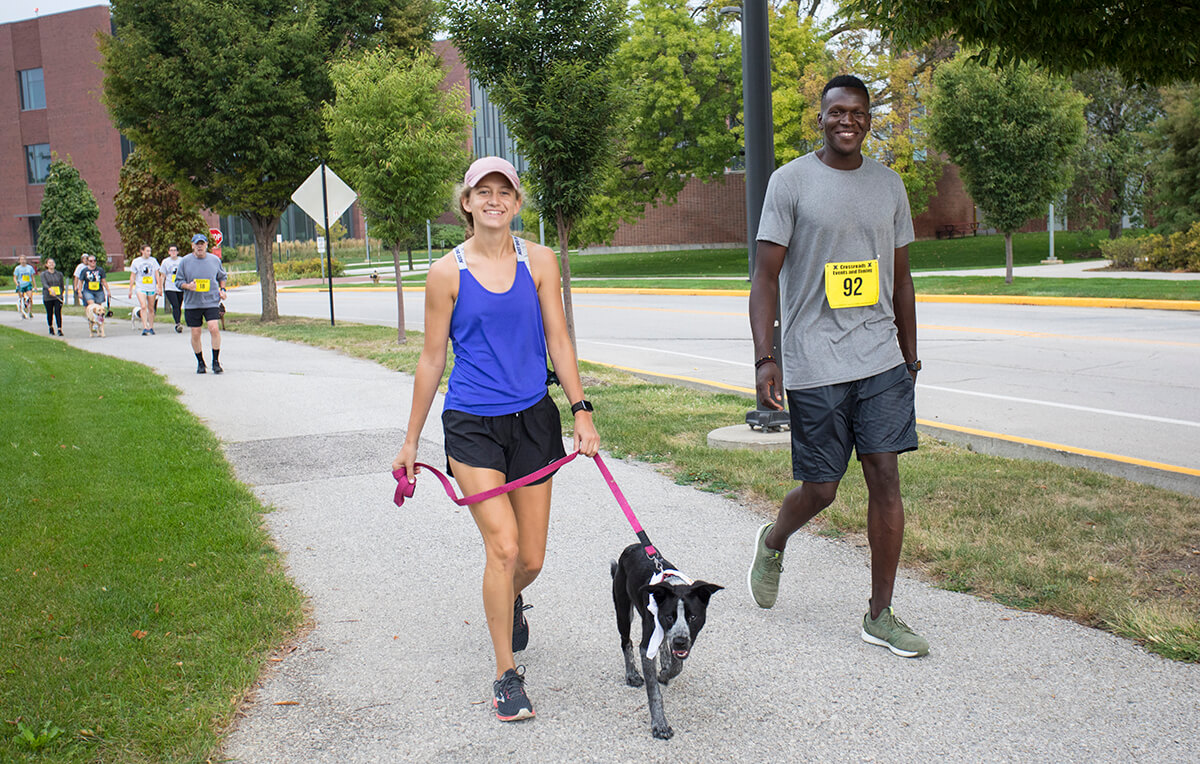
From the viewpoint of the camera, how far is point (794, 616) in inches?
183

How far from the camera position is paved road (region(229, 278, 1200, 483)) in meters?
8.55

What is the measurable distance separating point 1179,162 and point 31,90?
2594 inches

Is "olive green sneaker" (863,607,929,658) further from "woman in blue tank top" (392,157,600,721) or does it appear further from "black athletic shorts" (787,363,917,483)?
"woman in blue tank top" (392,157,600,721)

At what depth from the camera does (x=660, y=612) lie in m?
3.33

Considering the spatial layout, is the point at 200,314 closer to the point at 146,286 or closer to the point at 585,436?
the point at 146,286

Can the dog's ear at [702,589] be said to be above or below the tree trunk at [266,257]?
below

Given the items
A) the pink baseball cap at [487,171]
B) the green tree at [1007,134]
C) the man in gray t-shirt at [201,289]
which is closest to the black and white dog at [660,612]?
the pink baseball cap at [487,171]

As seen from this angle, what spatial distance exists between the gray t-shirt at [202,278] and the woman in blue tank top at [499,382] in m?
11.0

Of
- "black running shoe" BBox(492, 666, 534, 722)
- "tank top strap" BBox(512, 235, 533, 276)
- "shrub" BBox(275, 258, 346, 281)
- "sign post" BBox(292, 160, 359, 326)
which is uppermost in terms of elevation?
"sign post" BBox(292, 160, 359, 326)

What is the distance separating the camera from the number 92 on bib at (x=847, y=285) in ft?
13.5

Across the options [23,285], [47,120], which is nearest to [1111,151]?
[23,285]

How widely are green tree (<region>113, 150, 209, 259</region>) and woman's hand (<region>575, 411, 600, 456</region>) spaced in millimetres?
29352

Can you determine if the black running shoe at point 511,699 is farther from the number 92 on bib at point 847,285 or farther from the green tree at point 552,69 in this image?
the green tree at point 552,69

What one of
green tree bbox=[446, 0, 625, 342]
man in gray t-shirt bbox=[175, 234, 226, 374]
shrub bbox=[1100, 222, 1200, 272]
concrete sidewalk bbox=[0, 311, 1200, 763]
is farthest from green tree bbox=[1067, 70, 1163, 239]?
concrete sidewalk bbox=[0, 311, 1200, 763]
